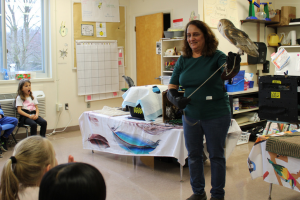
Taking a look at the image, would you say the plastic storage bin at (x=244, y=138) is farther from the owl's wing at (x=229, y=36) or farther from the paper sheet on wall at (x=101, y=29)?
the paper sheet on wall at (x=101, y=29)

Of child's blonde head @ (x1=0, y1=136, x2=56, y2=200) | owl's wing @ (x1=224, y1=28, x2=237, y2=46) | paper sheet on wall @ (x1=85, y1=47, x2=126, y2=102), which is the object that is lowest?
child's blonde head @ (x1=0, y1=136, x2=56, y2=200)

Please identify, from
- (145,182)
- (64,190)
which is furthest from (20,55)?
(64,190)

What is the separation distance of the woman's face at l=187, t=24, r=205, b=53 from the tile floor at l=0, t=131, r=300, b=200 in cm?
130

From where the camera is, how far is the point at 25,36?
504cm

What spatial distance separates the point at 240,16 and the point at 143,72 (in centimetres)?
209

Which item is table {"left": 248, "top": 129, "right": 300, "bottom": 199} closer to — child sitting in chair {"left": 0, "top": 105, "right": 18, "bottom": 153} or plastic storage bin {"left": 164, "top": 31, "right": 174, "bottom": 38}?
plastic storage bin {"left": 164, "top": 31, "right": 174, "bottom": 38}

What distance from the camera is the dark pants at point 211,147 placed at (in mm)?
2201

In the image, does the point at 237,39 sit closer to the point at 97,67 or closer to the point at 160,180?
the point at 160,180

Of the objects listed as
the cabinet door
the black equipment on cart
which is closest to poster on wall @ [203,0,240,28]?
the cabinet door

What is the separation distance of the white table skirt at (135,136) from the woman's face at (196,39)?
3.12 feet

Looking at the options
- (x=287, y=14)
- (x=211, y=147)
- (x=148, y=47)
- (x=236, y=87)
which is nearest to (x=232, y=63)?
(x=211, y=147)

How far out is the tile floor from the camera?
2.68 m

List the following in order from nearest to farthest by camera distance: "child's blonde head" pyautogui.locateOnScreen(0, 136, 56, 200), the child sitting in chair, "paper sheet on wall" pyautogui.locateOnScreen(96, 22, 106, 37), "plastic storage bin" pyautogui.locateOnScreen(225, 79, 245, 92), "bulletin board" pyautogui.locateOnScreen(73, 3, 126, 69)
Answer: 1. "child's blonde head" pyautogui.locateOnScreen(0, 136, 56, 200)
2. the child sitting in chair
3. "plastic storage bin" pyautogui.locateOnScreen(225, 79, 245, 92)
4. "bulletin board" pyautogui.locateOnScreen(73, 3, 126, 69)
5. "paper sheet on wall" pyautogui.locateOnScreen(96, 22, 106, 37)

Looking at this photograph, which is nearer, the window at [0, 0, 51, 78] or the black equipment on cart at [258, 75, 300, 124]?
the black equipment on cart at [258, 75, 300, 124]
